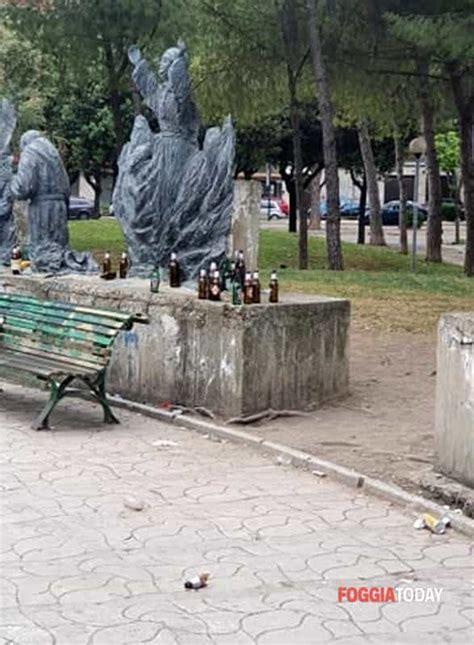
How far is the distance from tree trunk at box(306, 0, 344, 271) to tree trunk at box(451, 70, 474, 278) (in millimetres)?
2578

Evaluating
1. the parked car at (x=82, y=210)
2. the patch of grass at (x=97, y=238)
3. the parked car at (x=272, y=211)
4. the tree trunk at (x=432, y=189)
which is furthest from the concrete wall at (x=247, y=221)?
the parked car at (x=272, y=211)

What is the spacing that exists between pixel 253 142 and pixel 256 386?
31.8 meters

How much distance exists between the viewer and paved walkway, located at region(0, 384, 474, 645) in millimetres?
A: 4438

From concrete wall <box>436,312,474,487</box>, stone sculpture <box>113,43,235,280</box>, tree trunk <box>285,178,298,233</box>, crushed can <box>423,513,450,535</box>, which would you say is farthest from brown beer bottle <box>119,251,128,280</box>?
tree trunk <box>285,178,298,233</box>

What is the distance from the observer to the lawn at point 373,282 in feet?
46.2

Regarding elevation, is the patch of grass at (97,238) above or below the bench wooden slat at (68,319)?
above

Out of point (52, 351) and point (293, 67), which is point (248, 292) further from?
point (293, 67)

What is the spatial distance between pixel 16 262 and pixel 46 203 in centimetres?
67

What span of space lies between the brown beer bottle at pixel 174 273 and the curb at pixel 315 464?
106 centimetres

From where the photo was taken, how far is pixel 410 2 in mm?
20109

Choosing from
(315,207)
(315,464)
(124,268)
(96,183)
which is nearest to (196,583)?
(315,464)

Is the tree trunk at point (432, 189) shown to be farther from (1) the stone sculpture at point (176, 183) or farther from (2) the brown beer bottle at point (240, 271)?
(2) the brown beer bottle at point (240, 271)

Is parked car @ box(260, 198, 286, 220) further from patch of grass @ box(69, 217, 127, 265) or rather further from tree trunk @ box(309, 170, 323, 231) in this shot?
patch of grass @ box(69, 217, 127, 265)

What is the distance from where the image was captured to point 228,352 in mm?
8430
